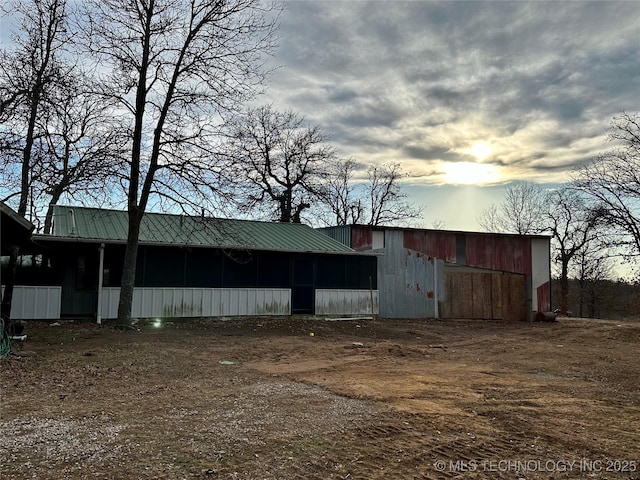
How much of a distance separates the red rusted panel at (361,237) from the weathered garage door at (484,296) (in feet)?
13.4

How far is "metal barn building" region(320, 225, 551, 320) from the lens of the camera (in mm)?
21203

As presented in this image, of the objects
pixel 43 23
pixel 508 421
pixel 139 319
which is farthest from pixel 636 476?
pixel 43 23

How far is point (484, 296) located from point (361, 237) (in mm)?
6601

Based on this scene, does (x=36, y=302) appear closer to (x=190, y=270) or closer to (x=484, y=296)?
(x=190, y=270)

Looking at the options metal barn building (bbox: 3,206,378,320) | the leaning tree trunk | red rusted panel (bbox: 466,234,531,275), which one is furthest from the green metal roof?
red rusted panel (bbox: 466,234,531,275)

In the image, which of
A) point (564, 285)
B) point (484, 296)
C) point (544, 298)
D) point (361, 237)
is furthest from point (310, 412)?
point (564, 285)

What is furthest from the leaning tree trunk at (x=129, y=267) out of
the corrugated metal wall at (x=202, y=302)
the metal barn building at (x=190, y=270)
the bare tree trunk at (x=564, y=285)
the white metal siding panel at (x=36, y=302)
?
the bare tree trunk at (x=564, y=285)

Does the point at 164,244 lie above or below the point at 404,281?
above

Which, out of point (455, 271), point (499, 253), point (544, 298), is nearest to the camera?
point (455, 271)

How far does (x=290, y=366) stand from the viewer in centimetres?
923

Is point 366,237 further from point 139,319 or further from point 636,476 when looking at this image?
point 636,476

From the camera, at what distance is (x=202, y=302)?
16.5 metres

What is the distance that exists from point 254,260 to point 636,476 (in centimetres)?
1450

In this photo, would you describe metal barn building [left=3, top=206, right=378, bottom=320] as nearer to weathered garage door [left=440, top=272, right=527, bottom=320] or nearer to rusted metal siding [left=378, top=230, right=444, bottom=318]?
rusted metal siding [left=378, top=230, right=444, bottom=318]
